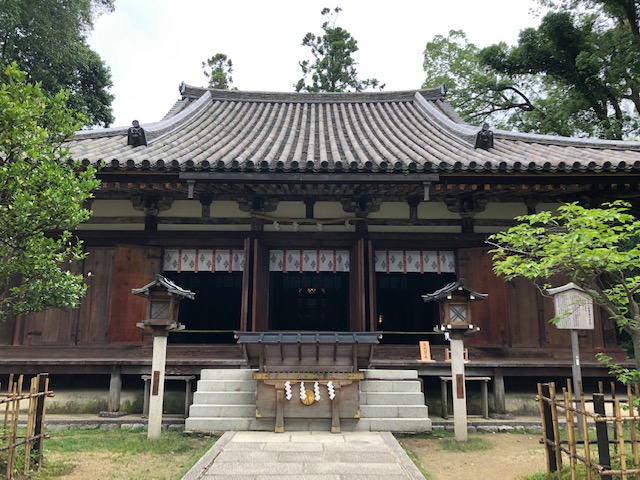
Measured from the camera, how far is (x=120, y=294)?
9.31 metres

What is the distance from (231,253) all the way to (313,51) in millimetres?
24136

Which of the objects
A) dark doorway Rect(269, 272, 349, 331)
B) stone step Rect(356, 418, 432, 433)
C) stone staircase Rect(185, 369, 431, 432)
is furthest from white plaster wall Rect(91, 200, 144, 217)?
dark doorway Rect(269, 272, 349, 331)

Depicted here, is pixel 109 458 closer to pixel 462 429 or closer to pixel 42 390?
pixel 42 390

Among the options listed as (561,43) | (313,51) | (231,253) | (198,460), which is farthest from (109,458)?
(313,51)

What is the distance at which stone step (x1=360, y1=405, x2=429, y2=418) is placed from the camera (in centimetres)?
777

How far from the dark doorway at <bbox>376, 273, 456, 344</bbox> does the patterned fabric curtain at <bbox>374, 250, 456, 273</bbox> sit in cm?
334

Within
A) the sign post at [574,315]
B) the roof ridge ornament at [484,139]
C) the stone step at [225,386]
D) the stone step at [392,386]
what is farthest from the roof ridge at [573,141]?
the stone step at [225,386]

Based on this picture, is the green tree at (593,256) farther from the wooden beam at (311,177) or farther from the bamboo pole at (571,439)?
the wooden beam at (311,177)

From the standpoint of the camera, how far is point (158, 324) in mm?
7199

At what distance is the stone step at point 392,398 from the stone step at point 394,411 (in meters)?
0.14

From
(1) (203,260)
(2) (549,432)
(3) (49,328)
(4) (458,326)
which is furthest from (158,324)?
(2) (549,432)

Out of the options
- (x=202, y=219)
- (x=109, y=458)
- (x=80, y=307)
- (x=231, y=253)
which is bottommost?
(x=109, y=458)

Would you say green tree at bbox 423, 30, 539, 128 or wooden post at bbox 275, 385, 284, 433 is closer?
wooden post at bbox 275, 385, 284, 433

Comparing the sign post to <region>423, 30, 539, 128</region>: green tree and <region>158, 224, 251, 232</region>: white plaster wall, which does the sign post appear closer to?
<region>158, 224, 251, 232</region>: white plaster wall
